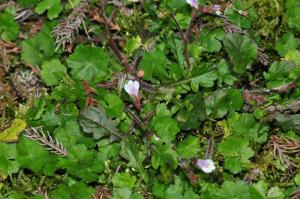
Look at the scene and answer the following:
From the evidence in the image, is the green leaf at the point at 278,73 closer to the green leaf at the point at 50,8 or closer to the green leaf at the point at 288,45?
the green leaf at the point at 288,45

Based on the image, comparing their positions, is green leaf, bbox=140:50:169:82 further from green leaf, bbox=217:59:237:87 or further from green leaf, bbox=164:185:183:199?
green leaf, bbox=164:185:183:199

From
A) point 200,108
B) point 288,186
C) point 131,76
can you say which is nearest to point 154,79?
point 131,76

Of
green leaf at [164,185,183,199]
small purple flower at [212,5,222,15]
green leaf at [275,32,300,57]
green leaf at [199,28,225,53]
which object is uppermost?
small purple flower at [212,5,222,15]

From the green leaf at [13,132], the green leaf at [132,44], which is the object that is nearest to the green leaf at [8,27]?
the green leaf at [13,132]

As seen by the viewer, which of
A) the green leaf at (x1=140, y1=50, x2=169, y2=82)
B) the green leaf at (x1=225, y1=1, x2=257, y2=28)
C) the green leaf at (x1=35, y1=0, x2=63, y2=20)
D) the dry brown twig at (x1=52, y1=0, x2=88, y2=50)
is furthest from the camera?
the green leaf at (x1=35, y1=0, x2=63, y2=20)

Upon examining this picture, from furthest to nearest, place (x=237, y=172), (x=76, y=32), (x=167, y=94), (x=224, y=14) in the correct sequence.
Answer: (x=76, y=32)
(x=224, y=14)
(x=167, y=94)
(x=237, y=172)

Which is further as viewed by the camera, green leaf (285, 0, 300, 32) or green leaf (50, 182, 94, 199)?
green leaf (285, 0, 300, 32)

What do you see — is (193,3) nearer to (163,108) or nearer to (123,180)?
(163,108)

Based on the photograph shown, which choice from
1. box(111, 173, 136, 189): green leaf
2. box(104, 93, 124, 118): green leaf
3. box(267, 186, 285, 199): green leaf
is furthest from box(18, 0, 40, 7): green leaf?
box(267, 186, 285, 199): green leaf

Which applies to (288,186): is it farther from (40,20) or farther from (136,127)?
(40,20)
